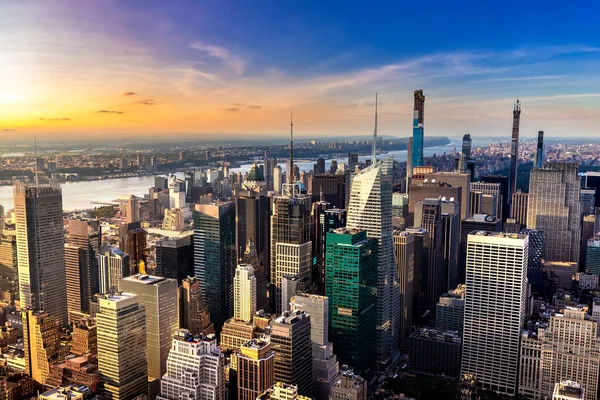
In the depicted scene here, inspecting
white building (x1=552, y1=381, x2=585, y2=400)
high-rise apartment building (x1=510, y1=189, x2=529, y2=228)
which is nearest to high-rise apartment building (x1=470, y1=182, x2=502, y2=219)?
high-rise apartment building (x1=510, y1=189, x2=529, y2=228)

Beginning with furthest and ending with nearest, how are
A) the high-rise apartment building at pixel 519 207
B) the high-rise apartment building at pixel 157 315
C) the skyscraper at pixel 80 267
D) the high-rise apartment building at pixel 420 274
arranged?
1. the high-rise apartment building at pixel 519 207
2. the high-rise apartment building at pixel 420 274
3. the skyscraper at pixel 80 267
4. the high-rise apartment building at pixel 157 315

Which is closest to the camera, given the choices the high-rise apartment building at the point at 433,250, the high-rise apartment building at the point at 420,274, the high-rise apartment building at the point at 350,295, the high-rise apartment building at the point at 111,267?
the high-rise apartment building at the point at 350,295

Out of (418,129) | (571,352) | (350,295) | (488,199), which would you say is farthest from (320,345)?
(418,129)

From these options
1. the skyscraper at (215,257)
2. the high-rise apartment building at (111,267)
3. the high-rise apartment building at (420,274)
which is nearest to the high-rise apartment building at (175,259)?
the skyscraper at (215,257)

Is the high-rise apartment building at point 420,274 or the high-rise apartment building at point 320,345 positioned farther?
the high-rise apartment building at point 420,274

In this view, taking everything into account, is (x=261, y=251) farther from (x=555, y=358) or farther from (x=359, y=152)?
(x=555, y=358)

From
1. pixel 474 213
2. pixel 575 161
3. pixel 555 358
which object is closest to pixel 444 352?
pixel 555 358

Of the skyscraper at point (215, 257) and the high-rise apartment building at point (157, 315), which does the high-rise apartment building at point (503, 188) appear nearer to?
the skyscraper at point (215, 257)
